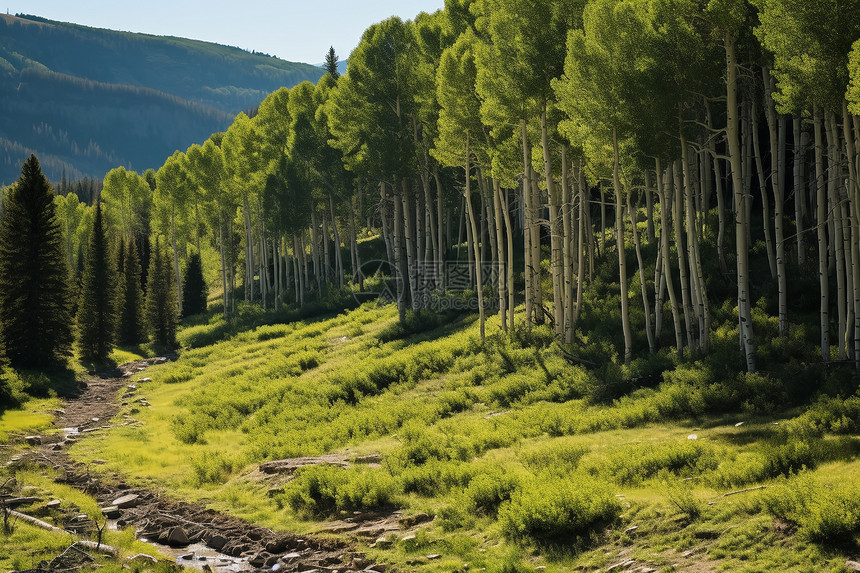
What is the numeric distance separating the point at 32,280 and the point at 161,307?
15667 millimetres

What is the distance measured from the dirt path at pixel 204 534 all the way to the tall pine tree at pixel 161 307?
3200 cm

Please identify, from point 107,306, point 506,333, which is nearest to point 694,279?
point 506,333

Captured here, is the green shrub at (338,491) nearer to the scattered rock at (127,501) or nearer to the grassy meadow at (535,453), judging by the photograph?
the grassy meadow at (535,453)

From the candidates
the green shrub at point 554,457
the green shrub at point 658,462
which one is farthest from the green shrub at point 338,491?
the green shrub at point 658,462

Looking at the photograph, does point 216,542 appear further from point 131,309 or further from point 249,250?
point 249,250

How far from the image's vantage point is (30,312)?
123 ft

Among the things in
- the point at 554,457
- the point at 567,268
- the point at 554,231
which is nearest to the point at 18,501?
the point at 554,457

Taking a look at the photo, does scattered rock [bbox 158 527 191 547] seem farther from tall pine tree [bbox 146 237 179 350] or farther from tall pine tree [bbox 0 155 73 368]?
tall pine tree [bbox 146 237 179 350]

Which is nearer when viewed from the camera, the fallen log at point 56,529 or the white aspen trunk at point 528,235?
the fallen log at point 56,529

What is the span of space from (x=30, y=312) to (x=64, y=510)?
2519 cm

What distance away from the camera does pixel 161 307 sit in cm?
5353

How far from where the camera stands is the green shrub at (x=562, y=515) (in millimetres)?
12039

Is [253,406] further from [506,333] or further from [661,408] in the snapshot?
[661,408]

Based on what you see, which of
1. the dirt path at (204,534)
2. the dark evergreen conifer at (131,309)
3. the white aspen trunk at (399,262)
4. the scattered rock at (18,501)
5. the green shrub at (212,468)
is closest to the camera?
the dirt path at (204,534)
